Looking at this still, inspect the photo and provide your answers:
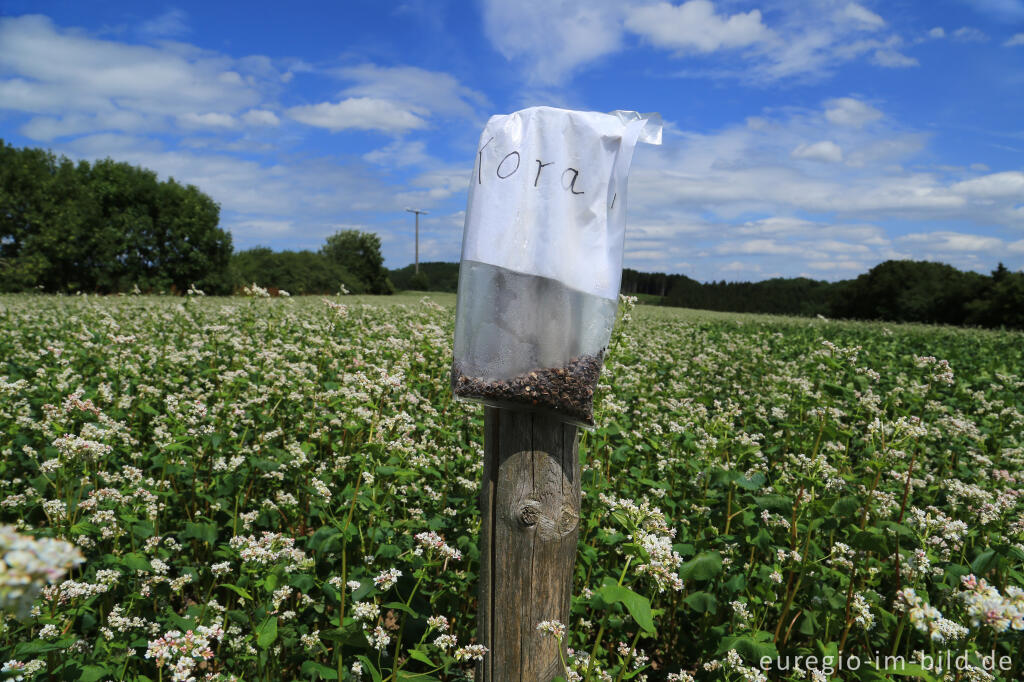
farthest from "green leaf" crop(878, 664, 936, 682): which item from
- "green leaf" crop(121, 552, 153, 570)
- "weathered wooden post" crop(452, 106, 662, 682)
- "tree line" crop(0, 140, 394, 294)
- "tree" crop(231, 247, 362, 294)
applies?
"tree" crop(231, 247, 362, 294)

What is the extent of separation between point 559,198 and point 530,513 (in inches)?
51.0

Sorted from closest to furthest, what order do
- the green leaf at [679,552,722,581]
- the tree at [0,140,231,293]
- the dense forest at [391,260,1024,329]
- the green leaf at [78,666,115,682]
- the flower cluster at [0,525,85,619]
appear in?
the flower cluster at [0,525,85,619] < the green leaf at [78,666,115,682] < the green leaf at [679,552,722,581] < the tree at [0,140,231,293] < the dense forest at [391,260,1024,329]

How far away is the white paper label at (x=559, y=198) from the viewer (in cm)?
216

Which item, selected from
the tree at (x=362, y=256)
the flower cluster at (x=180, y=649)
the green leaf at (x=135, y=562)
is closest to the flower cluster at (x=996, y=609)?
the flower cluster at (x=180, y=649)

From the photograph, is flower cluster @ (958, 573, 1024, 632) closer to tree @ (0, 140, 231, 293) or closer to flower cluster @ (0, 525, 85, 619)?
flower cluster @ (0, 525, 85, 619)

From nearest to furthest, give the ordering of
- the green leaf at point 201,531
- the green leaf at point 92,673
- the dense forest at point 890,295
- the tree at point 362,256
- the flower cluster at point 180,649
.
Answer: the flower cluster at point 180,649 < the green leaf at point 92,673 < the green leaf at point 201,531 < the dense forest at point 890,295 < the tree at point 362,256

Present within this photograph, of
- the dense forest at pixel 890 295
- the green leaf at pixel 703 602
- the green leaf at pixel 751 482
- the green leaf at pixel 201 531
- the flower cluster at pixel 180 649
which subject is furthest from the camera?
the dense forest at pixel 890 295

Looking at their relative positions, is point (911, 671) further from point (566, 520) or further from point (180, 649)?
point (180, 649)

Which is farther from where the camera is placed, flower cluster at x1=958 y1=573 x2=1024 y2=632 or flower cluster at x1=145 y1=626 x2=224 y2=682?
flower cluster at x1=145 y1=626 x2=224 y2=682

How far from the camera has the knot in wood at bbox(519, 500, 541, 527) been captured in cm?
231

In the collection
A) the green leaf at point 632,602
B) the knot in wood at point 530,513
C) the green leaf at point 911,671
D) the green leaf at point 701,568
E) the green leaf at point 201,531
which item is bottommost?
the green leaf at point 201,531

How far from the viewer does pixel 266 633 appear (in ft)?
7.34

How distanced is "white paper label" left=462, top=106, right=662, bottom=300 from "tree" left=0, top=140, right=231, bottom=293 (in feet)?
155

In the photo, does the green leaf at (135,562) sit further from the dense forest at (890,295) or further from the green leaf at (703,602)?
the dense forest at (890,295)
